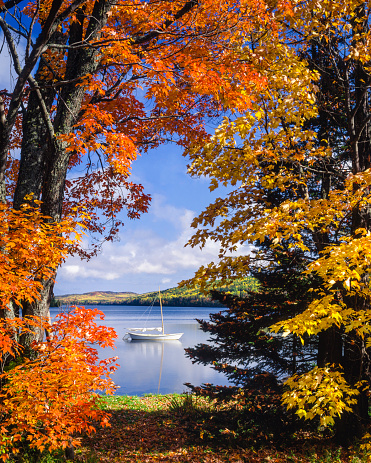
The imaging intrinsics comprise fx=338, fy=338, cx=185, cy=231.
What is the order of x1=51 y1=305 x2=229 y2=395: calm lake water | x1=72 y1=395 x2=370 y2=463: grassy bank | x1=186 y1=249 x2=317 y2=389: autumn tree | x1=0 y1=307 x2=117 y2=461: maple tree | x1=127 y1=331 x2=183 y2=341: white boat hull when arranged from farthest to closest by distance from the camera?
1. x1=127 y1=331 x2=183 y2=341: white boat hull
2. x1=51 y1=305 x2=229 y2=395: calm lake water
3. x1=186 y1=249 x2=317 y2=389: autumn tree
4. x1=72 y1=395 x2=370 y2=463: grassy bank
5. x1=0 y1=307 x2=117 y2=461: maple tree

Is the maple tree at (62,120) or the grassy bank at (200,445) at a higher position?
the maple tree at (62,120)

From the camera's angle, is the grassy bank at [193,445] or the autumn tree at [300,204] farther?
the grassy bank at [193,445]

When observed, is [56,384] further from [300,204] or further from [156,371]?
[156,371]

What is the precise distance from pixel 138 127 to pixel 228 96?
430 cm

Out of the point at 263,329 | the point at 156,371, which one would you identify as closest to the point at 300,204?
the point at 263,329

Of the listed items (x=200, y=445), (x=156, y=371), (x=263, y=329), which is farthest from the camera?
(x=156, y=371)

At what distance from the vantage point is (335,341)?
761cm

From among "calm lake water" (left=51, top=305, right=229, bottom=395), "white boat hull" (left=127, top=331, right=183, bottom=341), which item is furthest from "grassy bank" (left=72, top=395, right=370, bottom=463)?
"white boat hull" (left=127, top=331, right=183, bottom=341)

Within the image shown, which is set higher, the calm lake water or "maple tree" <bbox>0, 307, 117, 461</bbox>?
"maple tree" <bbox>0, 307, 117, 461</bbox>

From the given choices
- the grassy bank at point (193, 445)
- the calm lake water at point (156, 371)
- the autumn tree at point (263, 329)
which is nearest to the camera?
the grassy bank at point (193, 445)

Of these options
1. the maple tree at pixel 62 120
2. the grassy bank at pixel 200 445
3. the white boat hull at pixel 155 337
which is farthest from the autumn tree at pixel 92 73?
the white boat hull at pixel 155 337

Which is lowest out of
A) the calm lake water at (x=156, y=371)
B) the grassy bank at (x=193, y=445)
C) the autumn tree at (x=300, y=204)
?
the calm lake water at (x=156, y=371)

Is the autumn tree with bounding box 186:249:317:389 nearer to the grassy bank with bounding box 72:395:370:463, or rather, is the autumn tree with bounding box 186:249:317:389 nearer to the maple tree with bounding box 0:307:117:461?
the grassy bank with bounding box 72:395:370:463

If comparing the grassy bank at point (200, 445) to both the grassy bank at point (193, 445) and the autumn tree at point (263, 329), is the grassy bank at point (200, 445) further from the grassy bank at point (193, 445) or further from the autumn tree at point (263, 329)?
the autumn tree at point (263, 329)
